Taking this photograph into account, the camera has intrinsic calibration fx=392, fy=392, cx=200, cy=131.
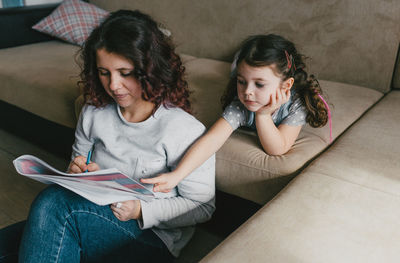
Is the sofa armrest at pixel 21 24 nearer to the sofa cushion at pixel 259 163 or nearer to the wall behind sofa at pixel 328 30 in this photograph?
the wall behind sofa at pixel 328 30

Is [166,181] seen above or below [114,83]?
below

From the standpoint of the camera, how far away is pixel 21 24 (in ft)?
8.53

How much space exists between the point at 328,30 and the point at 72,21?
163cm

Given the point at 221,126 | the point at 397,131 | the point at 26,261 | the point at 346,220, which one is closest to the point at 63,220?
the point at 26,261

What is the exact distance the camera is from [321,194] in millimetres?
970

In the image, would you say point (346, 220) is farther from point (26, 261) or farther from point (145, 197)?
point (26, 261)

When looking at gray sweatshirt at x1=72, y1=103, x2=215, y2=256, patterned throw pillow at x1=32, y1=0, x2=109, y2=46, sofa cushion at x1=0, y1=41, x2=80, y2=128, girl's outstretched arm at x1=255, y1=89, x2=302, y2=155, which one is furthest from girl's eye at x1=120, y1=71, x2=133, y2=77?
patterned throw pillow at x1=32, y1=0, x2=109, y2=46

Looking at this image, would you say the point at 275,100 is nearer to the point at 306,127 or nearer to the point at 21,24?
the point at 306,127

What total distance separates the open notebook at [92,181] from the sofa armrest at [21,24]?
6.50 ft

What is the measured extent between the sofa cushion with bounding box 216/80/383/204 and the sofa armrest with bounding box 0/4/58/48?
1.91m

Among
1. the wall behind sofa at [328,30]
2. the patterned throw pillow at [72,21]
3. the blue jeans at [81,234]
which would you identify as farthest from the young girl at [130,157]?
the patterned throw pillow at [72,21]

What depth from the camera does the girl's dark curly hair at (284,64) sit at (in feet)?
3.66

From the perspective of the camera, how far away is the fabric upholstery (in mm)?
771

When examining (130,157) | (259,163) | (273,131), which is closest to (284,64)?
(273,131)
